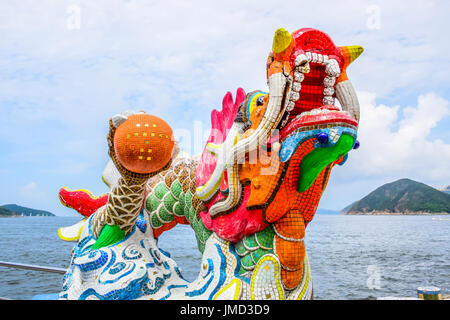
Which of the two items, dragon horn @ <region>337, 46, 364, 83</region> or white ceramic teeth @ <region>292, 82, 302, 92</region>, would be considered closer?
white ceramic teeth @ <region>292, 82, 302, 92</region>

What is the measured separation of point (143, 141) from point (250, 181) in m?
0.89

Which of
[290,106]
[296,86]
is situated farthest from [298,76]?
[290,106]

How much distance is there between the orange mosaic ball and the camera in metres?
3.04

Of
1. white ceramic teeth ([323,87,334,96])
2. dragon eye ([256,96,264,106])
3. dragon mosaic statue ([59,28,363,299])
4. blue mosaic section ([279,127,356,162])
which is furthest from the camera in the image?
dragon eye ([256,96,264,106])

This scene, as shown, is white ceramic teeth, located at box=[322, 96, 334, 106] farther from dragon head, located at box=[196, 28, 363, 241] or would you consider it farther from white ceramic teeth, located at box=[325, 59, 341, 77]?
white ceramic teeth, located at box=[325, 59, 341, 77]

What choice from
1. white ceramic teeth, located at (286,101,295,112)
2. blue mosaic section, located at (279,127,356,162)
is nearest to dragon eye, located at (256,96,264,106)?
white ceramic teeth, located at (286,101,295,112)

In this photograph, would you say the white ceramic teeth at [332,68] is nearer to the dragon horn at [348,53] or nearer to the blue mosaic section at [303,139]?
the dragon horn at [348,53]

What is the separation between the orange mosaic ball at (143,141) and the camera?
3.04m

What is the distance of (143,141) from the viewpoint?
303 cm

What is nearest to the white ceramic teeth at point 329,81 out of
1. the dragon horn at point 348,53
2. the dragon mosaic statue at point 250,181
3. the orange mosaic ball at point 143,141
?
the dragon mosaic statue at point 250,181

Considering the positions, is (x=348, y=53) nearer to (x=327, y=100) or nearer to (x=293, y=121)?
(x=327, y=100)

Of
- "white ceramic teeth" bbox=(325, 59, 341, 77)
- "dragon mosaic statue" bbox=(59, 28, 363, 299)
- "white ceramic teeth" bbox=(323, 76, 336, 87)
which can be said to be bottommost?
"dragon mosaic statue" bbox=(59, 28, 363, 299)

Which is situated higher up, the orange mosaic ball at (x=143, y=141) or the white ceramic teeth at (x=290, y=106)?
the white ceramic teeth at (x=290, y=106)

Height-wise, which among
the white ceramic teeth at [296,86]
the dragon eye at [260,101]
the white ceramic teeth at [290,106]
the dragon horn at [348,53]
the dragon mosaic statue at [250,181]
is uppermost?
the dragon horn at [348,53]
